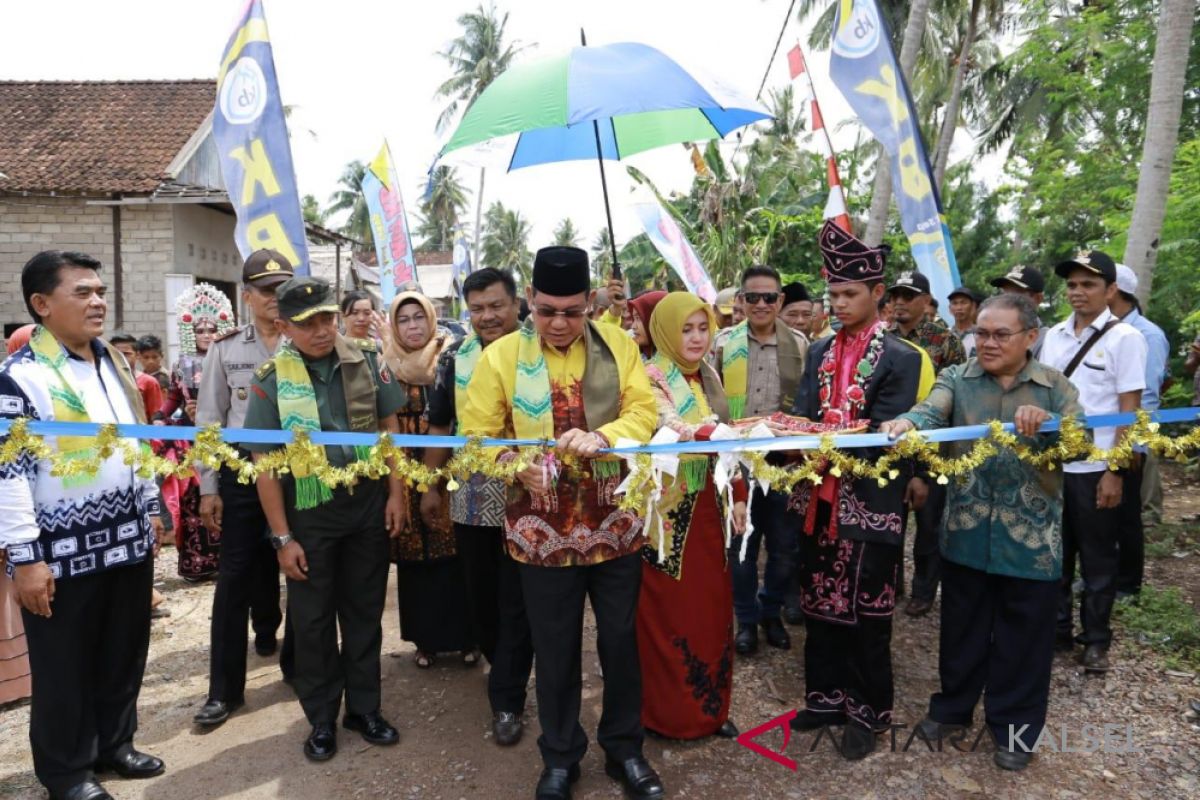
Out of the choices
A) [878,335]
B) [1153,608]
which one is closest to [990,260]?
[1153,608]

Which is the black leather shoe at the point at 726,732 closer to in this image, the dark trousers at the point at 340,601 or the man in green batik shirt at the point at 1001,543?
the man in green batik shirt at the point at 1001,543

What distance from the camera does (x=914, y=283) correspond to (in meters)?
5.23

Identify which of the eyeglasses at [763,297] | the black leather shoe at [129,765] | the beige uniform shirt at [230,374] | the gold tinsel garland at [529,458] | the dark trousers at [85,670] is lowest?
the black leather shoe at [129,765]

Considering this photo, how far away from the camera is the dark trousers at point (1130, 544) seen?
190 inches

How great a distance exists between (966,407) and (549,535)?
1.81m

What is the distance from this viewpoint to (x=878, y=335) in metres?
3.43

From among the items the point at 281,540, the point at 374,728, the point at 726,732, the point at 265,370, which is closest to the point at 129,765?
the point at 374,728

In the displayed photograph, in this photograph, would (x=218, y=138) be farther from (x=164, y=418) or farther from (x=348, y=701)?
(x=348, y=701)

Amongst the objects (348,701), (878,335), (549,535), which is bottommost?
(348,701)

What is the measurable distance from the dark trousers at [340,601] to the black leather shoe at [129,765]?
0.66m

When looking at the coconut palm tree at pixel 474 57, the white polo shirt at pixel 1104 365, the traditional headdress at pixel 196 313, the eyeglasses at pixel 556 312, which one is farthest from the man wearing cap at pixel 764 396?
the coconut palm tree at pixel 474 57

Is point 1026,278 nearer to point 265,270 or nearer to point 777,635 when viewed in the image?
point 777,635

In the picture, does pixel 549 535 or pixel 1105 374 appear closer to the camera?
pixel 549 535

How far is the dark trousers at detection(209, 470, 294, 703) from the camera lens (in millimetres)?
3855
